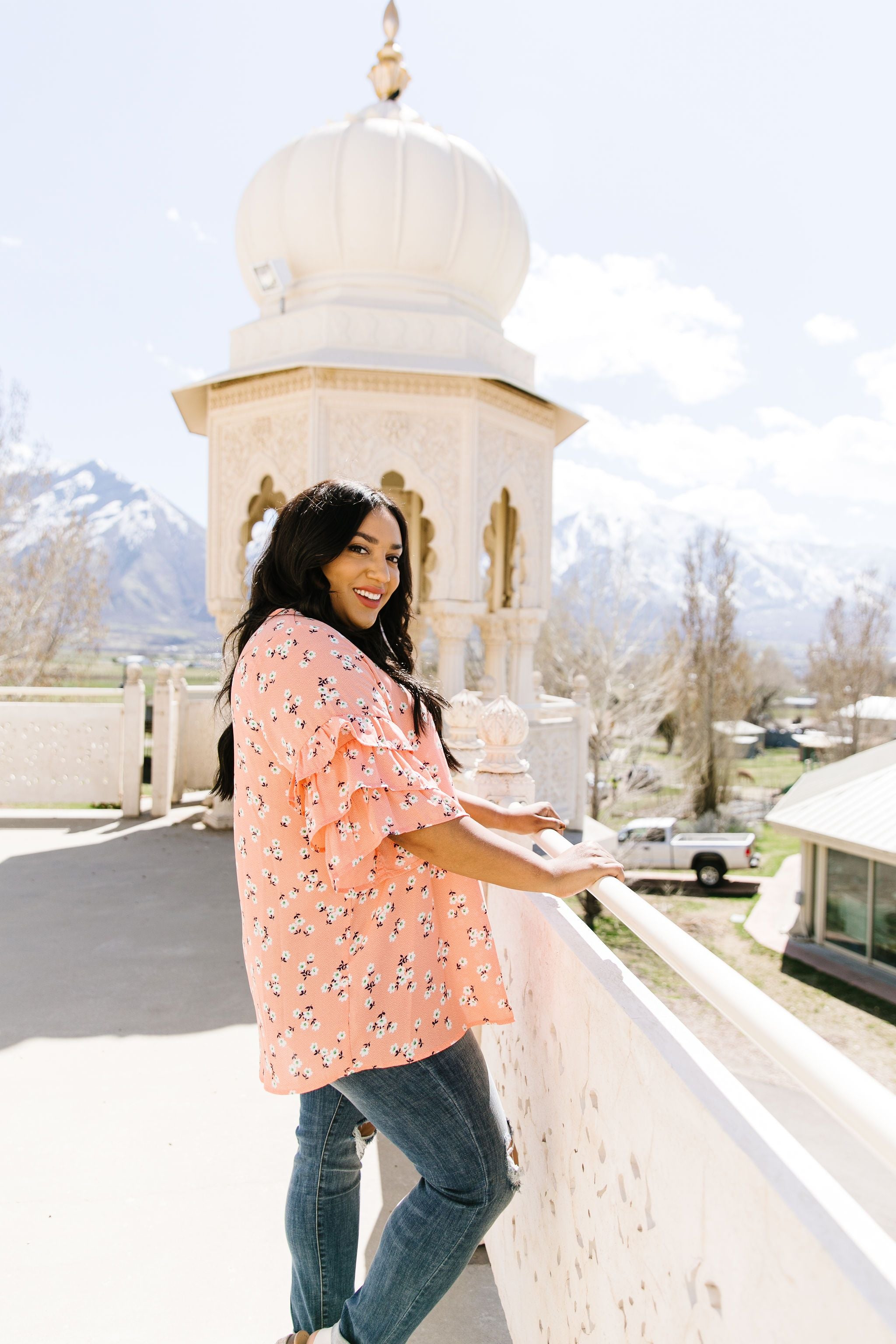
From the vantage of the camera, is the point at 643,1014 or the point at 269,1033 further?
the point at 269,1033

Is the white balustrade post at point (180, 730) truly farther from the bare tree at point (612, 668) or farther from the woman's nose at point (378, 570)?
the bare tree at point (612, 668)

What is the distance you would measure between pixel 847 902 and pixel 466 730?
1331 centimetres

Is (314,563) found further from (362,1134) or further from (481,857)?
(362,1134)

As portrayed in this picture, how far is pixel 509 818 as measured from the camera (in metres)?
1.75

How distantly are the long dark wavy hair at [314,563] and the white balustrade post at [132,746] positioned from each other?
6.09 m

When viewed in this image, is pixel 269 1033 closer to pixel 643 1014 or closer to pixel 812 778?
pixel 643 1014

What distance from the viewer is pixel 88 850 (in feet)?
20.0

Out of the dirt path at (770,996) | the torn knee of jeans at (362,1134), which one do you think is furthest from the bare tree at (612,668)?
the torn knee of jeans at (362,1134)

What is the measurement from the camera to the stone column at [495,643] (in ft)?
24.3

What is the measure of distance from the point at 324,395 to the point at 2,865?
3720mm

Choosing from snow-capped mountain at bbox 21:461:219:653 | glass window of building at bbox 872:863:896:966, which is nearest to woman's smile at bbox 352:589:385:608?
glass window of building at bbox 872:863:896:966

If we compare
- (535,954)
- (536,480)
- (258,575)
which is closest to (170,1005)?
(535,954)

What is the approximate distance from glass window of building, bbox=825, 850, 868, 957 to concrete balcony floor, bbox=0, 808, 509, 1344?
12670mm

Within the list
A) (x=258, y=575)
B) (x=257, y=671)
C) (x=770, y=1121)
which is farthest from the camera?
(x=258, y=575)
